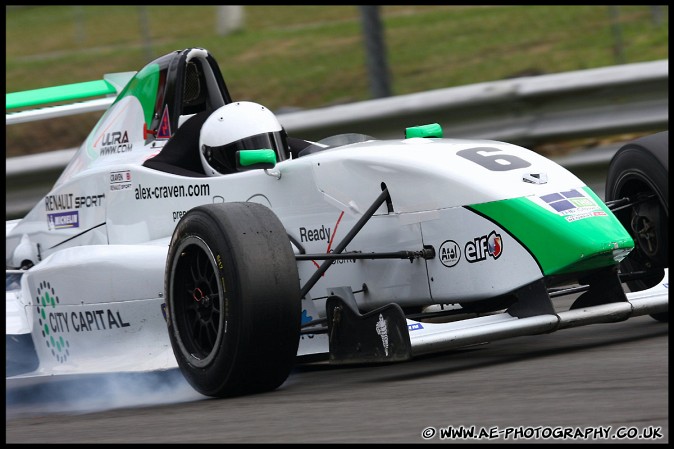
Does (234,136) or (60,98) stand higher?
(60,98)

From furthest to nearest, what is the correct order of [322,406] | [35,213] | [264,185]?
[35,213]
[264,185]
[322,406]

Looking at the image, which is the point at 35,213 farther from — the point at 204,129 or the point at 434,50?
the point at 434,50

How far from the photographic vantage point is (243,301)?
5402 millimetres

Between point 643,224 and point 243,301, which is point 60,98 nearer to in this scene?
point 243,301

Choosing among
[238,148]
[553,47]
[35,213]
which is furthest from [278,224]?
[553,47]

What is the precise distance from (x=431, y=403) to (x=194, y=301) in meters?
1.62

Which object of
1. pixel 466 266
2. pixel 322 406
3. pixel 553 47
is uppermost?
pixel 553 47

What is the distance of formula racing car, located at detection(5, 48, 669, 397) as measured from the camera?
552cm

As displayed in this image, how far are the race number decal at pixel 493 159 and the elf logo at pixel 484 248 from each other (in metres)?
0.34

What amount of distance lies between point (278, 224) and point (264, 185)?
924 millimetres

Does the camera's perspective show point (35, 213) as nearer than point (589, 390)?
No

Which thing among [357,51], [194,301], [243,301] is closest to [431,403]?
[243,301]

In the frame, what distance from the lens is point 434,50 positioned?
1666 cm

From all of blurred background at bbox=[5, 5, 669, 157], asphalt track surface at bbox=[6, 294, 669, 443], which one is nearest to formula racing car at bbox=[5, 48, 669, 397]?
asphalt track surface at bbox=[6, 294, 669, 443]
